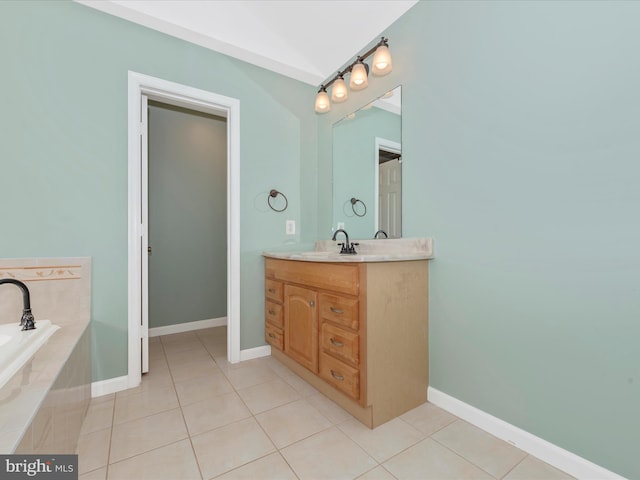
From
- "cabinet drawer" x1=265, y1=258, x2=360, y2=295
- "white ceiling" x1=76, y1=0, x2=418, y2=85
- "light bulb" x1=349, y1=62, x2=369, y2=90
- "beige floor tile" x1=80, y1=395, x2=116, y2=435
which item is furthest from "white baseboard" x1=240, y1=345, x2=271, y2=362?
"white ceiling" x1=76, y1=0, x2=418, y2=85

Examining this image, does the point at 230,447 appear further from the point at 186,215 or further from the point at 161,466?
the point at 186,215

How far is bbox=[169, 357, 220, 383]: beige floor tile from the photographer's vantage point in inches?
84.9

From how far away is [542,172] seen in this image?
133cm

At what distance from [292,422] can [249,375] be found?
2.28 ft

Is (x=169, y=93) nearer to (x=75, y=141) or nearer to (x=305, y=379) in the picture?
(x=75, y=141)

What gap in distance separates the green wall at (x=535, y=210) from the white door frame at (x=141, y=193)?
1.42 m

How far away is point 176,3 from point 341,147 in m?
1.63

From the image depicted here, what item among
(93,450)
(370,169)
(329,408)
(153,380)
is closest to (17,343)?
(93,450)

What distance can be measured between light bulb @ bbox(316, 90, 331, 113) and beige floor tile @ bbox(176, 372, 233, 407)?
2.37m

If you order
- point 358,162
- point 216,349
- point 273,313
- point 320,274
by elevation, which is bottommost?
point 216,349

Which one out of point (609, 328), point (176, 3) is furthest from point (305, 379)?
point (176, 3)

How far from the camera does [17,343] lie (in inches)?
50.7

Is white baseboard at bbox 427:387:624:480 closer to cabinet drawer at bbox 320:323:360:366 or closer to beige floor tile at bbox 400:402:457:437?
beige floor tile at bbox 400:402:457:437

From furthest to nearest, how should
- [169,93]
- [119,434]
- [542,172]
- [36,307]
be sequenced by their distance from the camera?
[169,93] < [36,307] < [119,434] < [542,172]
